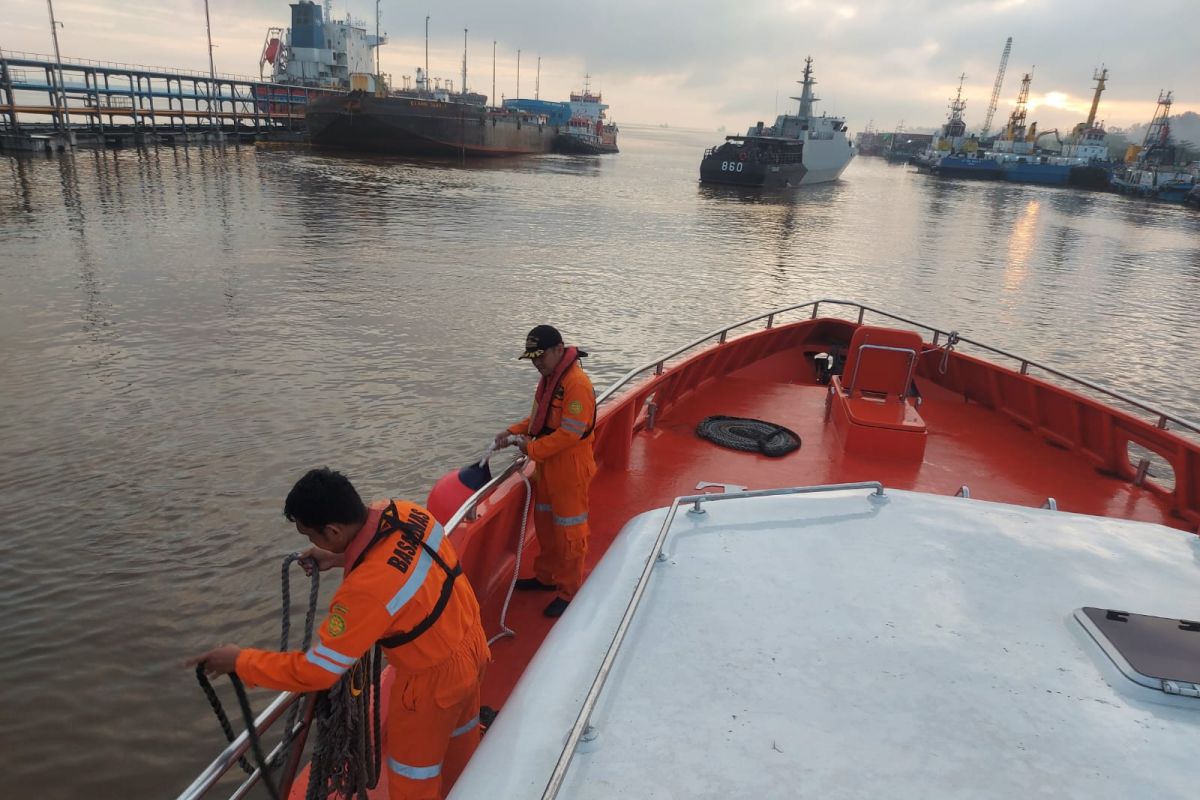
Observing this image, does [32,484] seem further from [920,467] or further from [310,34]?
[310,34]

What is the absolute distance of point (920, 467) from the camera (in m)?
6.18

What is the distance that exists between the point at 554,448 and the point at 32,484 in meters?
6.57

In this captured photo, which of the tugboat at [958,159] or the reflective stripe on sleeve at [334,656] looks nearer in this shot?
the reflective stripe on sleeve at [334,656]

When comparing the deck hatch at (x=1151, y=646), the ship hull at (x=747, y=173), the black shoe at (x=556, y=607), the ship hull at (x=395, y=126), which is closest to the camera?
the deck hatch at (x=1151, y=646)

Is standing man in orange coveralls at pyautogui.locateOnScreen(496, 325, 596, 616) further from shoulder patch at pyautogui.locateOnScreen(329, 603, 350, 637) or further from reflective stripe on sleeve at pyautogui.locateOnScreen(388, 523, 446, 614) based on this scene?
shoulder patch at pyautogui.locateOnScreen(329, 603, 350, 637)

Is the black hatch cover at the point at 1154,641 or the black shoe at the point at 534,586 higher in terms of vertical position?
the black hatch cover at the point at 1154,641

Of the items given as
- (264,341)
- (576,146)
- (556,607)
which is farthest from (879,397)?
(576,146)

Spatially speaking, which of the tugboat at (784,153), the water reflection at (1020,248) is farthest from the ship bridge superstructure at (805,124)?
the water reflection at (1020,248)

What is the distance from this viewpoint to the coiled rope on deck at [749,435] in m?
6.39

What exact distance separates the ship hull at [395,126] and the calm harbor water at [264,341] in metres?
19.7

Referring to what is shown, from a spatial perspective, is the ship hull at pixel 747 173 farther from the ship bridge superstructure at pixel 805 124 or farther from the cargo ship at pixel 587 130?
the cargo ship at pixel 587 130

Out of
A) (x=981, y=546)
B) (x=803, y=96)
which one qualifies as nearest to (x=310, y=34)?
(x=803, y=96)

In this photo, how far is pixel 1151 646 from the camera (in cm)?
213

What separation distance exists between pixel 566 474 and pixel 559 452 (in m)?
0.13
